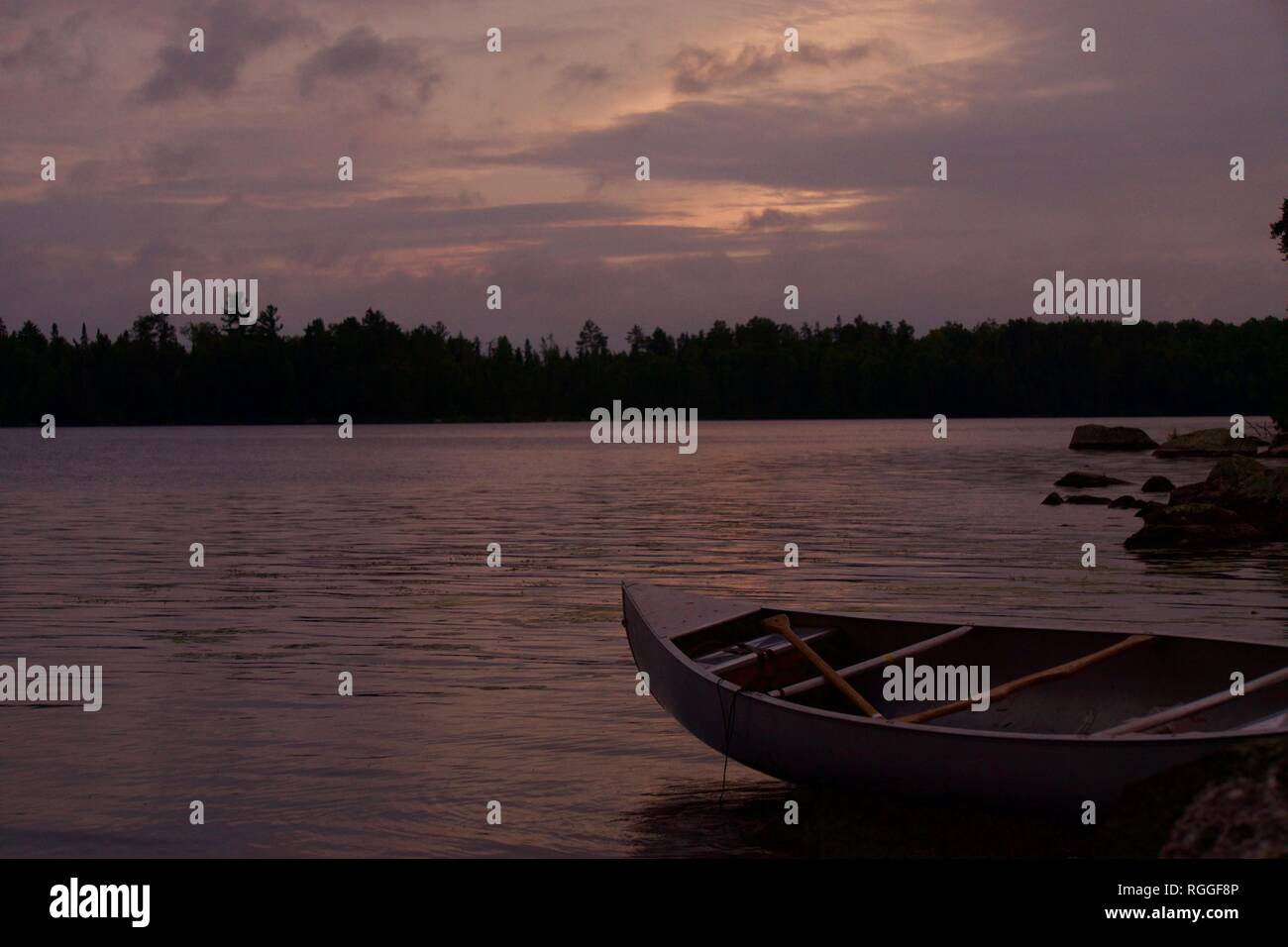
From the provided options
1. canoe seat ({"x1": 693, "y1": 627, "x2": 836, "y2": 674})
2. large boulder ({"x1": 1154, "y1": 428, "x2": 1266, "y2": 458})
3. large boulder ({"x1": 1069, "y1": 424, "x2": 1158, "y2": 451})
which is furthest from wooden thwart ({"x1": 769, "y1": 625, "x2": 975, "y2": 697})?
large boulder ({"x1": 1069, "y1": 424, "x2": 1158, "y2": 451})

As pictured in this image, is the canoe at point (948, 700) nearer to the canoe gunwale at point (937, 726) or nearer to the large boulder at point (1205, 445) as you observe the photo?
the canoe gunwale at point (937, 726)

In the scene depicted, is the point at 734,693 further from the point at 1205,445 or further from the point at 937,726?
the point at 1205,445

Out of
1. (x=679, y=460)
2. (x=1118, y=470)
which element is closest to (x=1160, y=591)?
(x=1118, y=470)

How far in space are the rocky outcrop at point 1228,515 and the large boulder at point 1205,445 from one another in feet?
140

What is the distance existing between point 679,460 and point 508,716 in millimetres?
85517

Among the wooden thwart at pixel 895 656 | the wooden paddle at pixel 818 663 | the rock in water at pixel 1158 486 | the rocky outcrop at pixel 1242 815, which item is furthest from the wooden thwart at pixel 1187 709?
the rock in water at pixel 1158 486

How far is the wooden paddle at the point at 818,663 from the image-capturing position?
37.6ft

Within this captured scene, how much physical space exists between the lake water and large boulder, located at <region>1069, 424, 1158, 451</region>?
200 ft

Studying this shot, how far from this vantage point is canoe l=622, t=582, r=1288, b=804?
9680 millimetres

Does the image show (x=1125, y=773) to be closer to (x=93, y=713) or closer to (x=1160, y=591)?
(x=93, y=713)

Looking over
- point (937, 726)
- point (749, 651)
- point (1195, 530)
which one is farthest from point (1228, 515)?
point (937, 726)

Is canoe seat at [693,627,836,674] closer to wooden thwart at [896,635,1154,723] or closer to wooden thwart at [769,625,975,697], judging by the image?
wooden thwart at [769,625,975,697]

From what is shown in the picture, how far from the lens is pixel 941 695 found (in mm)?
12734
